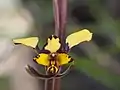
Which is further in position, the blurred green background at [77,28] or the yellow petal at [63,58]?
the blurred green background at [77,28]

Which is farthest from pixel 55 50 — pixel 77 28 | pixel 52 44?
pixel 77 28

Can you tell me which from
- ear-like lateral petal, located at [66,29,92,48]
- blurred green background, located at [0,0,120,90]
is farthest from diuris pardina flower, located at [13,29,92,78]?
blurred green background, located at [0,0,120,90]

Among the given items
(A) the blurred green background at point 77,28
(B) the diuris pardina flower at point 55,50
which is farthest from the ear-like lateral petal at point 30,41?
(A) the blurred green background at point 77,28

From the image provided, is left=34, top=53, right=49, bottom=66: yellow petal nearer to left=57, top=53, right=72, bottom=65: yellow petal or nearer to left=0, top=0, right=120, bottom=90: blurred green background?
left=57, top=53, right=72, bottom=65: yellow petal

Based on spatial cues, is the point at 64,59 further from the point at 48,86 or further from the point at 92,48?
the point at 92,48

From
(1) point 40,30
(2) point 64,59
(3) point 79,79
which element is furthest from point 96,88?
(2) point 64,59

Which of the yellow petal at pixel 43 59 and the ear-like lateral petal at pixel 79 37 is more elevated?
the ear-like lateral petal at pixel 79 37

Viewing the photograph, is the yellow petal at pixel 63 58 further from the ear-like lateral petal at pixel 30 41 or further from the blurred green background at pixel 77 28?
the blurred green background at pixel 77 28
